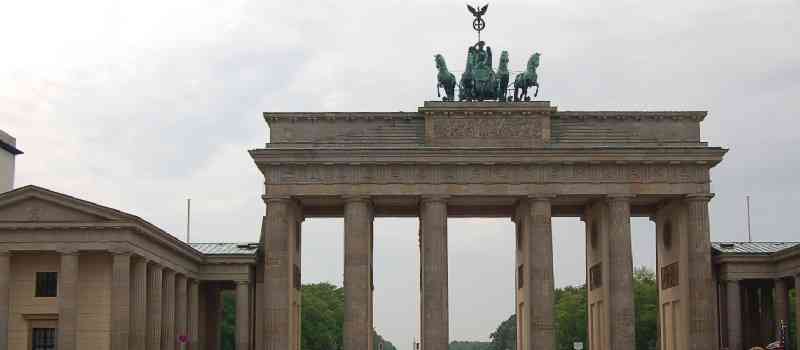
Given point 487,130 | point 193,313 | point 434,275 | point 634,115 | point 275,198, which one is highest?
point 634,115

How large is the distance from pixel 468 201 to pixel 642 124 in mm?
13056

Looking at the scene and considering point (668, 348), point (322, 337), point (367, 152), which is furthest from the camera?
point (322, 337)

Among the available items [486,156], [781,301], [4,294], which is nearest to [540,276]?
[486,156]

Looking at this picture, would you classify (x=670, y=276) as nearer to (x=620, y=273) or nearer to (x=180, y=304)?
(x=620, y=273)

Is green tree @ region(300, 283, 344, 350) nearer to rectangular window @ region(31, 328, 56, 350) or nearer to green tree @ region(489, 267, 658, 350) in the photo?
green tree @ region(489, 267, 658, 350)

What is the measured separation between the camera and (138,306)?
64.7 m

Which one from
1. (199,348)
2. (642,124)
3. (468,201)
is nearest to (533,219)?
(468,201)

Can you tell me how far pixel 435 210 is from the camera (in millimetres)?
75812

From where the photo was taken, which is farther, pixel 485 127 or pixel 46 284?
pixel 485 127

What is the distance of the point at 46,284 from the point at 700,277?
135 feet

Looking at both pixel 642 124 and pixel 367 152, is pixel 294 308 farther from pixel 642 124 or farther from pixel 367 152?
pixel 642 124

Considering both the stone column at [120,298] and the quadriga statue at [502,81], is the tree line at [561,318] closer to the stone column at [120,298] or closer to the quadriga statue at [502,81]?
the quadriga statue at [502,81]

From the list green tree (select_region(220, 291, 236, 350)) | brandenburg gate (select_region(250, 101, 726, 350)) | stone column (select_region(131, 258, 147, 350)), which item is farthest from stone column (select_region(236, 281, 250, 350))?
green tree (select_region(220, 291, 236, 350))

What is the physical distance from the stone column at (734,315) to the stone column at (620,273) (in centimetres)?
667
